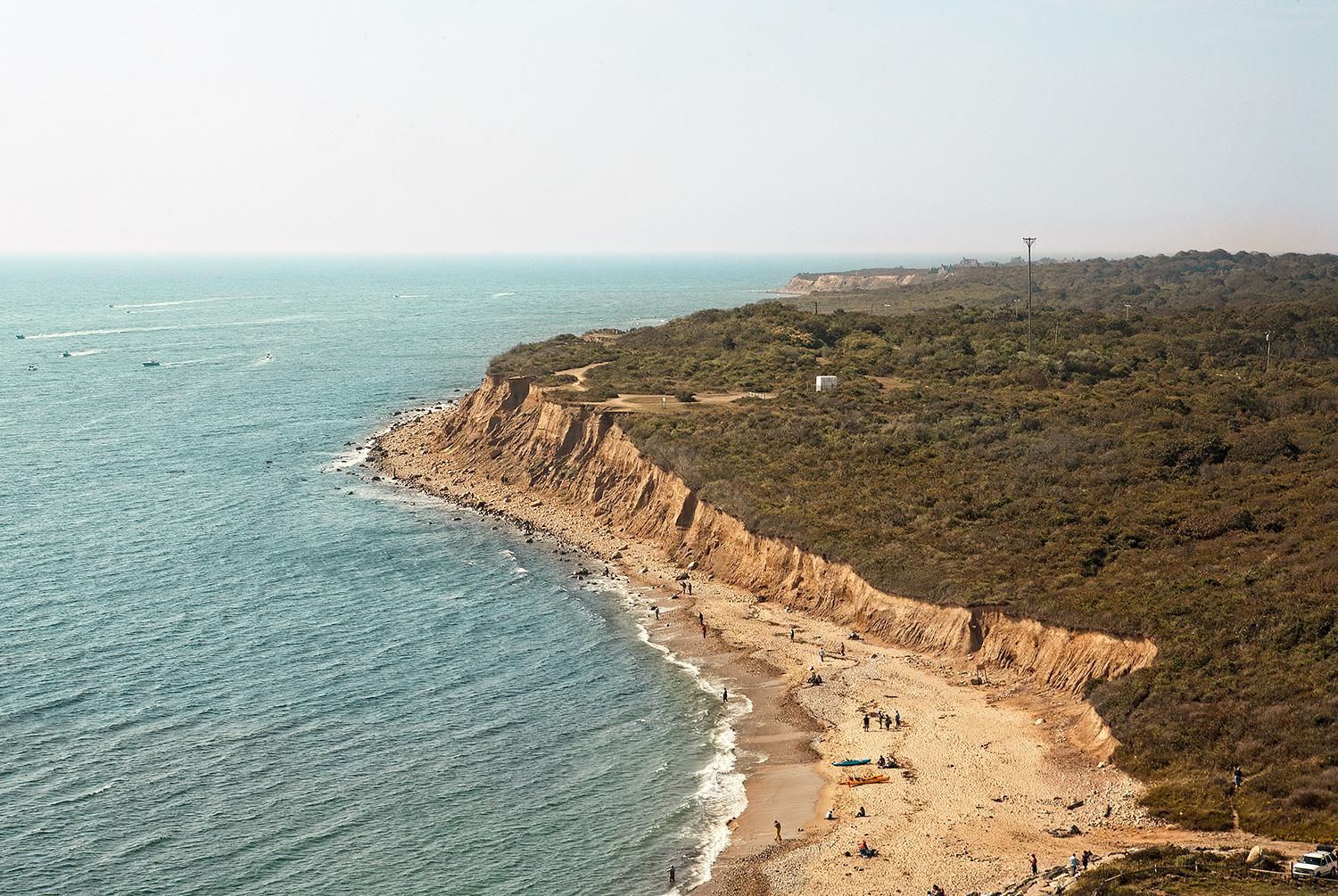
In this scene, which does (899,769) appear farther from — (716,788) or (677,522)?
(677,522)

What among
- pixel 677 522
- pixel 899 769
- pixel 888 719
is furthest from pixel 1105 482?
pixel 899 769

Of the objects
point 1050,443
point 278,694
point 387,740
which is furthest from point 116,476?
point 1050,443

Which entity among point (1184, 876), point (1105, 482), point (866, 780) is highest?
point (1105, 482)

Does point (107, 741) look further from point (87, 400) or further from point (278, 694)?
point (87, 400)

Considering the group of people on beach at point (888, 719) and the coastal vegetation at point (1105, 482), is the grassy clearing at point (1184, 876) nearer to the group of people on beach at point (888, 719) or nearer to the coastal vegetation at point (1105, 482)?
the coastal vegetation at point (1105, 482)

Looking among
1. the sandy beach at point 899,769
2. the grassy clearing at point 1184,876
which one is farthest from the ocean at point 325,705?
the grassy clearing at point 1184,876
